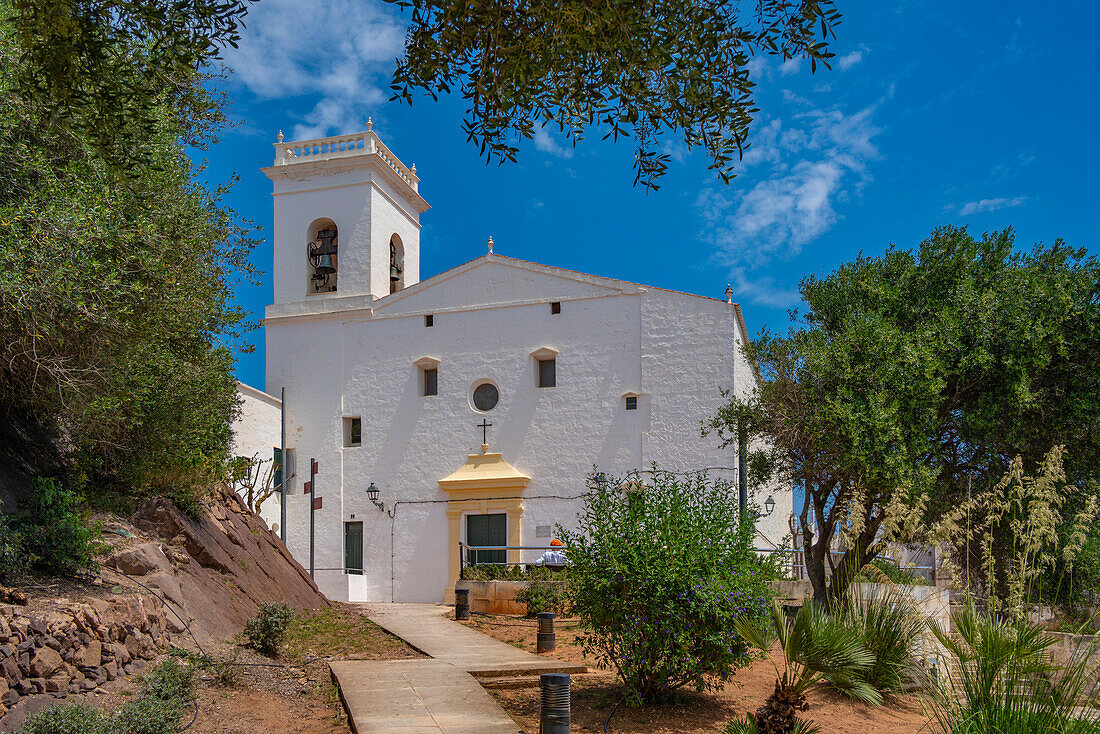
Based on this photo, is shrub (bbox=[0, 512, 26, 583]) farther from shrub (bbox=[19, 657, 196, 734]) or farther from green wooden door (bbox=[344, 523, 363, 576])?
green wooden door (bbox=[344, 523, 363, 576])

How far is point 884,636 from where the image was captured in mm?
8688

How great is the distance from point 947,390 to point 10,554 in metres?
13.5

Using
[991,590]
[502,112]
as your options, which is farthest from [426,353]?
[991,590]

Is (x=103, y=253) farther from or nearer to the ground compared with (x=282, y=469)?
farther from the ground

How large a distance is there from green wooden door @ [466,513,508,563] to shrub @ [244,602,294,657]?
13.6 metres

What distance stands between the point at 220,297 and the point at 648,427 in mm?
13364

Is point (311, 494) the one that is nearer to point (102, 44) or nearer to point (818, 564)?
point (818, 564)

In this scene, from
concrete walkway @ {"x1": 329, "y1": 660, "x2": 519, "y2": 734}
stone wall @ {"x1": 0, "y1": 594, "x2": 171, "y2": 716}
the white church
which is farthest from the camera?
the white church

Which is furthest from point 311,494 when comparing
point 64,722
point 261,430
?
point 64,722

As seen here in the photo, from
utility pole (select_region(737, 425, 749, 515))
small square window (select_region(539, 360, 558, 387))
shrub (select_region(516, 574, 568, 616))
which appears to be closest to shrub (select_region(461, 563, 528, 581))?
shrub (select_region(516, 574, 568, 616))

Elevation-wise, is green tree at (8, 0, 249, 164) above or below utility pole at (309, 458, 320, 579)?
above

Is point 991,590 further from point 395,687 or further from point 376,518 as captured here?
point 376,518

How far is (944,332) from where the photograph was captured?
13.7 m

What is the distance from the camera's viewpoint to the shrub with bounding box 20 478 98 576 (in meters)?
8.47
